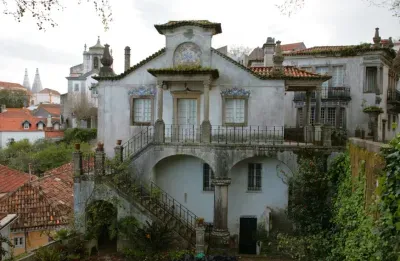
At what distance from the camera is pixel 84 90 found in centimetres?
6272

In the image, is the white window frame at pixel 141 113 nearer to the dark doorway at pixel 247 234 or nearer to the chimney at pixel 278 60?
the chimney at pixel 278 60

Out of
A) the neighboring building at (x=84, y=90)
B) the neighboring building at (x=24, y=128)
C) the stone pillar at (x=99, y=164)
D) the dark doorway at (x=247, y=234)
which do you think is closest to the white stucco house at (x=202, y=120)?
the dark doorway at (x=247, y=234)

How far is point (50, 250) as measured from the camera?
13.7 meters

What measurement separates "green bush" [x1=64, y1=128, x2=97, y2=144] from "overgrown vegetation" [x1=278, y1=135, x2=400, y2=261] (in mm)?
39106

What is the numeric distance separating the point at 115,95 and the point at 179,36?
4391 millimetres

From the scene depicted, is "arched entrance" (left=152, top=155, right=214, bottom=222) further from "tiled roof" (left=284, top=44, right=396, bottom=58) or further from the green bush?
the green bush

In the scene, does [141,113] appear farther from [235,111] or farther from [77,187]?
[77,187]

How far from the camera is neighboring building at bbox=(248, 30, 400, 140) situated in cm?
2312

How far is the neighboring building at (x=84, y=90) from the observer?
5706 centimetres

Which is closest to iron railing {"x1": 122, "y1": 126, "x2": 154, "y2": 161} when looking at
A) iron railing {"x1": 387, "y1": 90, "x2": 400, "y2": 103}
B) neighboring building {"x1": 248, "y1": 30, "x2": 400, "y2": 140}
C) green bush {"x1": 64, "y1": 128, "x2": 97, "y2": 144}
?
neighboring building {"x1": 248, "y1": 30, "x2": 400, "y2": 140}

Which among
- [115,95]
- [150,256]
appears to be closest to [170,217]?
[150,256]

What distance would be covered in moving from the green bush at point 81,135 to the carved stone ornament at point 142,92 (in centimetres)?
3395

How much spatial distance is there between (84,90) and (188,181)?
49891 millimetres

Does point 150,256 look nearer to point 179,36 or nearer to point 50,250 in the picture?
point 50,250
